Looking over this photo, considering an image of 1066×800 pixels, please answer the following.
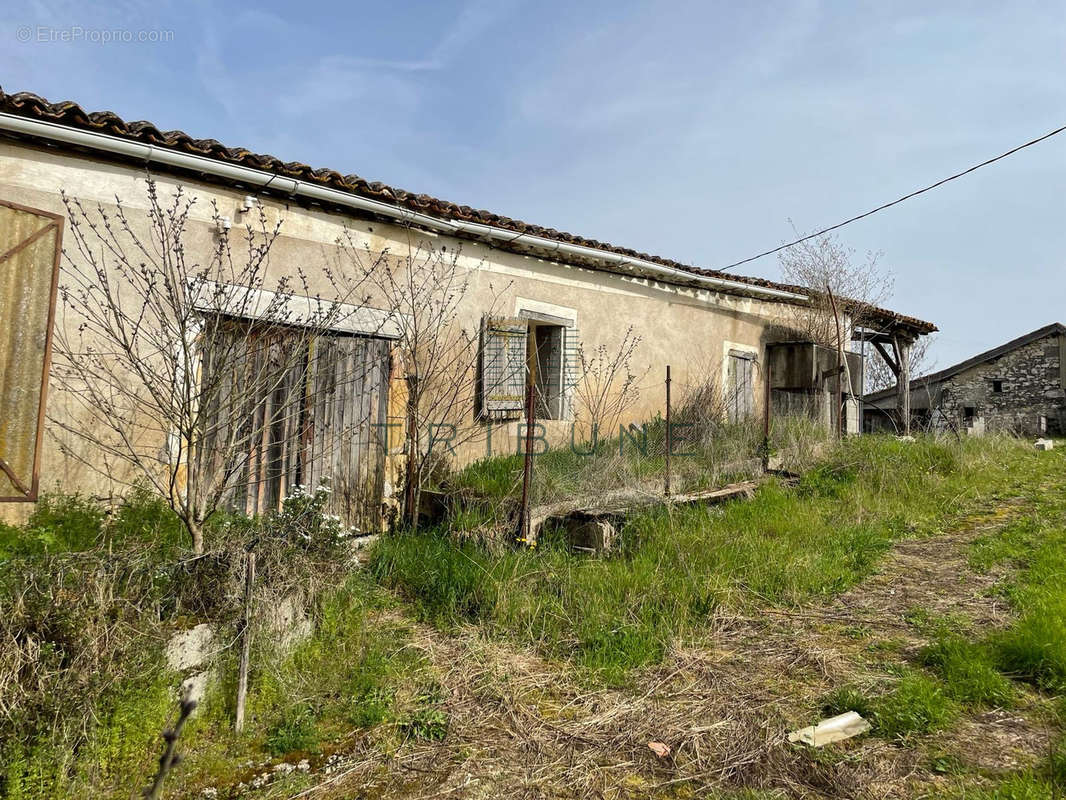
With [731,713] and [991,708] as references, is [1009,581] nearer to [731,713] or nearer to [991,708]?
[991,708]

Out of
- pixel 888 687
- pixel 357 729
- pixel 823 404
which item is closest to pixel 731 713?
pixel 888 687

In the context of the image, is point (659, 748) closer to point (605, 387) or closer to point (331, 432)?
point (331, 432)

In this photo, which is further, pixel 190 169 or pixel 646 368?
pixel 646 368

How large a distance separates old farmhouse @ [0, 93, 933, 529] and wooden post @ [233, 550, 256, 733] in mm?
1166

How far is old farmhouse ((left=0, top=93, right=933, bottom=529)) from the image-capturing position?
4090 mm

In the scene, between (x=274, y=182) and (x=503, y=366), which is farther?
(x=503, y=366)

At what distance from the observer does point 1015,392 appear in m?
17.6

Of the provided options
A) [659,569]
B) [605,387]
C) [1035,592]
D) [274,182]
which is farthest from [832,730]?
[605,387]

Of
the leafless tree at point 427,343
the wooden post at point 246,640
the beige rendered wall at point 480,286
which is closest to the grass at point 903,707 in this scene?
the wooden post at point 246,640

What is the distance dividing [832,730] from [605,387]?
19.7ft

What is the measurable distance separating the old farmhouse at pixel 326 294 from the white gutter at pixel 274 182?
15 mm

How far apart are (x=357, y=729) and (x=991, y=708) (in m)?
3.06

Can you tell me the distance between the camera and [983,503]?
23.3 feet

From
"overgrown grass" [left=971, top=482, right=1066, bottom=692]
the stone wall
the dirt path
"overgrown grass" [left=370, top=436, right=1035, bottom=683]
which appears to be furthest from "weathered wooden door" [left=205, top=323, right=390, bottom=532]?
the stone wall
